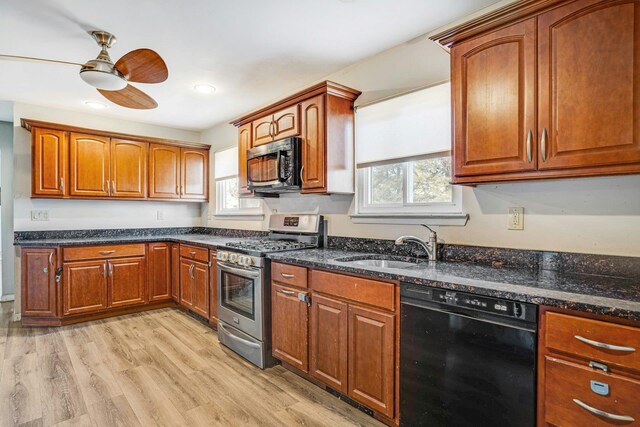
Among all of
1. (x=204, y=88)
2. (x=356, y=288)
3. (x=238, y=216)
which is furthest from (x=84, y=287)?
(x=356, y=288)

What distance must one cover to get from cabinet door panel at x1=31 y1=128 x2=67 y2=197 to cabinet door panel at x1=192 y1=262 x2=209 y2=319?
5.93 ft

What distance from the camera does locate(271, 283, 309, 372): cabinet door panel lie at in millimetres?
2367

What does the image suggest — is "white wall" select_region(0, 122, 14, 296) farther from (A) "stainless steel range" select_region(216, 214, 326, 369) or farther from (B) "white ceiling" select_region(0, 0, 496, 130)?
(A) "stainless steel range" select_region(216, 214, 326, 369)

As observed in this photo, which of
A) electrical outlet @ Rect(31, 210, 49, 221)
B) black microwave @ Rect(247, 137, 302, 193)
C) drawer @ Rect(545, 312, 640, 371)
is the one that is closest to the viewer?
drawer @ Rect(545, 312, 640, 371)

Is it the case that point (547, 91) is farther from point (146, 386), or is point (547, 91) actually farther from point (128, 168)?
point (128, 168)

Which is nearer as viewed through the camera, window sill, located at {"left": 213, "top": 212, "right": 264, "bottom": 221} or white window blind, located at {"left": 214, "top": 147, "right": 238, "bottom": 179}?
window sill, located at {"left": 213, "top": 212, "right": 264, "bottom": 221}

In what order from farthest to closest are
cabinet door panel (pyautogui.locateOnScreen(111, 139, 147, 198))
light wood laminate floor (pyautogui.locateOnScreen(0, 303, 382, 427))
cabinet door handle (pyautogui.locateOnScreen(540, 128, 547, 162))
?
cabinet door panel (pyautogui.locateOnScreen(111, 139, 147, 198)) → light wood laminate floor (pyautogui.locateOnScreen(0, 303, 382, 427)) → cabinet door handle (pyautogui.locateOnScreen(540, 128, 547, 162))

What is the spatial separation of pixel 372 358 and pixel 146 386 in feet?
5.39

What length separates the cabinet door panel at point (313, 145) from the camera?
8.87 ft

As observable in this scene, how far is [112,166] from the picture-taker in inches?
164

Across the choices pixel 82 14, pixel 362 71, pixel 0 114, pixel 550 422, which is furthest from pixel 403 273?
pixel 0 114

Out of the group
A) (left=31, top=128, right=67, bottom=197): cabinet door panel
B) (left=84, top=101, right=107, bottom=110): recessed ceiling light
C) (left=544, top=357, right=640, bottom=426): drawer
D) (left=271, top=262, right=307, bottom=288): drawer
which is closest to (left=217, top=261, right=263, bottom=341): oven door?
(left=271, top=262, right=307, bottom=288): drawer

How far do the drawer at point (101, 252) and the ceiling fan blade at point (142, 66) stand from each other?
88.6 inches

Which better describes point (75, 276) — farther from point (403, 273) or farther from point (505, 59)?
point (505, 59)
